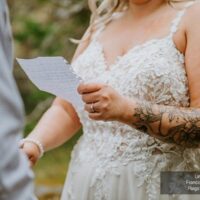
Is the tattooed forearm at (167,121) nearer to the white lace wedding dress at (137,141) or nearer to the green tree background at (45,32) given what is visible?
the white lace wedding dress at (137,141)

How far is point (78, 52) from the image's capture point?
9.16 ft

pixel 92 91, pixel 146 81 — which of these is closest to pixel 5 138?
pixel 92 91

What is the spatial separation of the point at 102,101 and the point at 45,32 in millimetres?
4199

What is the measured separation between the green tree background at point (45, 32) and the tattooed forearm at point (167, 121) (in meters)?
3.43

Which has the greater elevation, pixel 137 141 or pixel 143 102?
pixel 143 102

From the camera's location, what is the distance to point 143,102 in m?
2.34

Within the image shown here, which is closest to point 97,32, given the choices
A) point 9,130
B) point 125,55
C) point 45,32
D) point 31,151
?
point 125,55

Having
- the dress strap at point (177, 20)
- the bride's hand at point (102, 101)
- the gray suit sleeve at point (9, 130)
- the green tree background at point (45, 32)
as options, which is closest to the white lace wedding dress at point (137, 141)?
the dress strap at point (177, 20)

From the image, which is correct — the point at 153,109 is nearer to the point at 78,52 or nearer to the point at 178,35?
the point at 178,35

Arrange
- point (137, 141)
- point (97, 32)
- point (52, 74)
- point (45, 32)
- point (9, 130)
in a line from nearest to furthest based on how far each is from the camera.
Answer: point (9, 130) → point (52, 74) → point (137, 141) → point (97, 32) → point (45, 32)

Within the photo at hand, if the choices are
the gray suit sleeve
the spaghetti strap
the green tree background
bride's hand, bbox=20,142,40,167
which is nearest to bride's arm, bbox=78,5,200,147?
bride's hand, bbox=20,142,40,167

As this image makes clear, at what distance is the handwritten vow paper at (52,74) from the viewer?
2.19 m

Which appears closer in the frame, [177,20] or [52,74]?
[52,74]

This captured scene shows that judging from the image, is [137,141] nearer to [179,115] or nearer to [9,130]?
[179,115]
